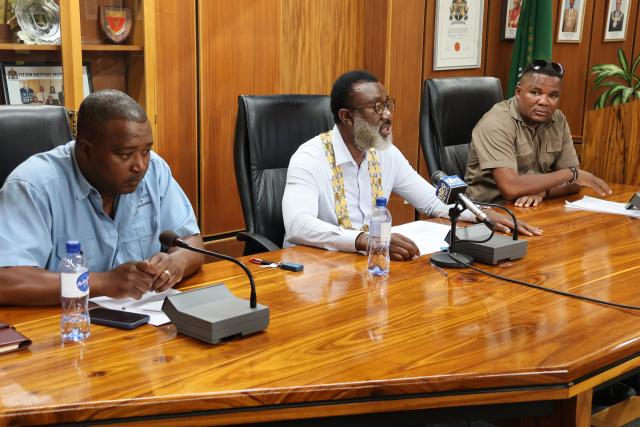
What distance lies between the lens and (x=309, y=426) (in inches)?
55.2

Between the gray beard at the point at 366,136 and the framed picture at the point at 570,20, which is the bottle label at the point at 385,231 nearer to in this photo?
the gray beard at the point at 366,136

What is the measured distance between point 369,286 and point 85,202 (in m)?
0.77

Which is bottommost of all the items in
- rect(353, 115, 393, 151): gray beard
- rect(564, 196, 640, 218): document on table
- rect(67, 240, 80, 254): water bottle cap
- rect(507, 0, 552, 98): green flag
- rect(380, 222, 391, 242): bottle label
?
rect(564, 196, 640, 218): document on table

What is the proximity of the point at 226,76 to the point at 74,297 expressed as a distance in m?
2.55

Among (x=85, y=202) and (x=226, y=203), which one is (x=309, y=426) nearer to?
(x=85, y=202)

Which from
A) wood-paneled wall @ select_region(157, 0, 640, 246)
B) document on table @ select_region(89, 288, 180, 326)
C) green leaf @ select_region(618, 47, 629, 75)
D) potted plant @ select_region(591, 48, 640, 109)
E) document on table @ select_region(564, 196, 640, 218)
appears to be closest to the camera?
document on table @ select_region(89, 288, 180, 326)

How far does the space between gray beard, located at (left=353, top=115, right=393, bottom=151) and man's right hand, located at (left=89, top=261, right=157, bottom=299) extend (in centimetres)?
107

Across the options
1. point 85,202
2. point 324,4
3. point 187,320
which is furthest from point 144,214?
point 324,4

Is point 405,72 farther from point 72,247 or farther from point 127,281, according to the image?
point 72,247

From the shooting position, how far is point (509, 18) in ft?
17.8

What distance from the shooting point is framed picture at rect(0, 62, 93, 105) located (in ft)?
10.1

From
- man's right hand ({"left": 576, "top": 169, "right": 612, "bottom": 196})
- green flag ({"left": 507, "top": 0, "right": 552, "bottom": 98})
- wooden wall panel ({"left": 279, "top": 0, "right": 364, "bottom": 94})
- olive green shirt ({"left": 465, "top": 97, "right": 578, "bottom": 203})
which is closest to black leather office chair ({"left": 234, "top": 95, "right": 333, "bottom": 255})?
olive green shirt ({"left": 465, "top": 97, "right": 578, "bottom": 203})

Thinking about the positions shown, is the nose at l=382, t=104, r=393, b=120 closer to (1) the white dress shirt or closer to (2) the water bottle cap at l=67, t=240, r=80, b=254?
(1) the white dress shirt

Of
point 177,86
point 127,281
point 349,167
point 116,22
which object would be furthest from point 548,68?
point 127,281
